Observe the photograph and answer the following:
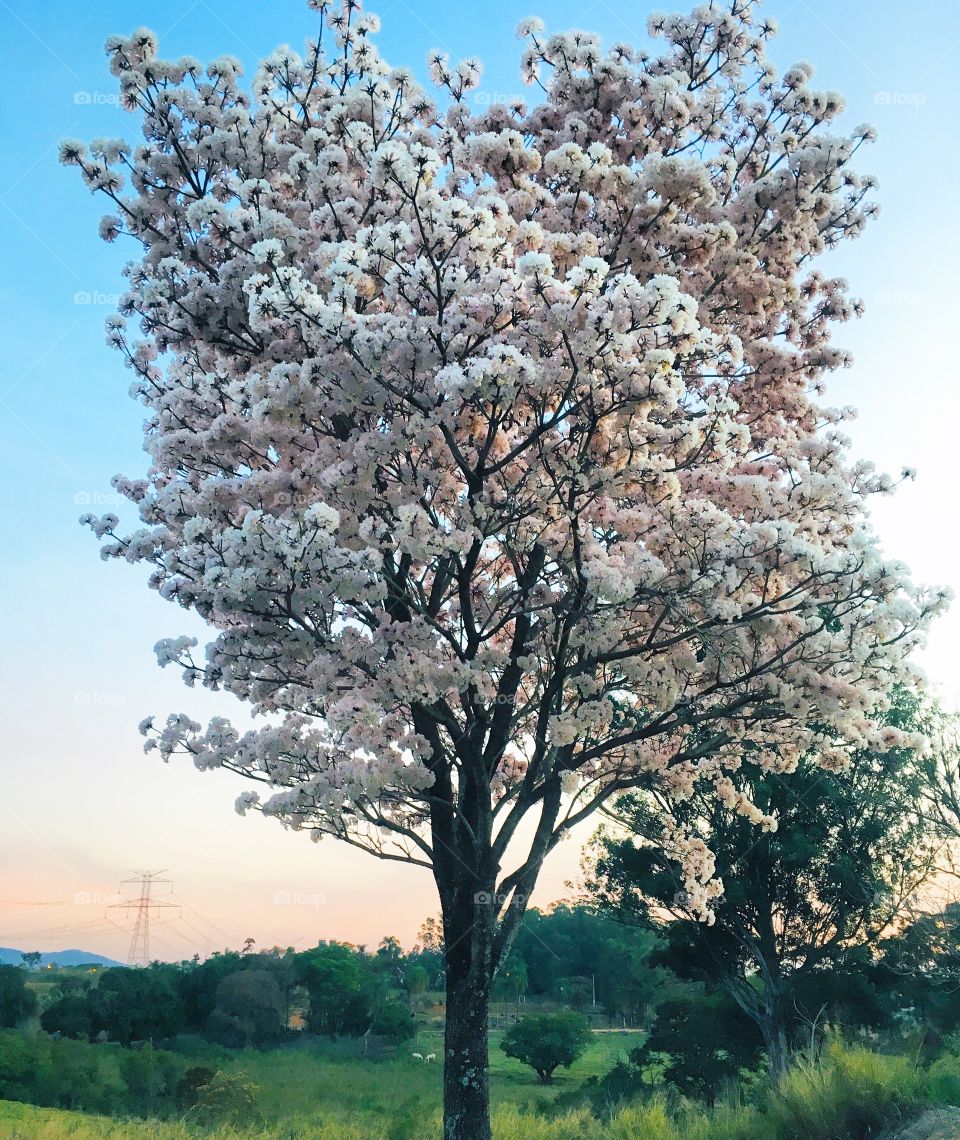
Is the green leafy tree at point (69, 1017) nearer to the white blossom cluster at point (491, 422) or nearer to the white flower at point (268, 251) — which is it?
the white blossom cluster at point (491, 422)

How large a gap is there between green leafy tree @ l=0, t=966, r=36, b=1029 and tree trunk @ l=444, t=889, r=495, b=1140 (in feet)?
82.4

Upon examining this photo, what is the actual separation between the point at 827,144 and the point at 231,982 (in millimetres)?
41478

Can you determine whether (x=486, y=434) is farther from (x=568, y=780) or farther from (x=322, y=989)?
(x=322, y=989)

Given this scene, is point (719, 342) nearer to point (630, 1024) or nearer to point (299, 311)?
point (299, 311)

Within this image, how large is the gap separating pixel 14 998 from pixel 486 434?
99.0 ft

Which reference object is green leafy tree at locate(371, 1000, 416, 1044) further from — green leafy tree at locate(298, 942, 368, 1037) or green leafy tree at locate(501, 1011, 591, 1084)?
green leafy tree at locate(501, 1011, 591, 1084)

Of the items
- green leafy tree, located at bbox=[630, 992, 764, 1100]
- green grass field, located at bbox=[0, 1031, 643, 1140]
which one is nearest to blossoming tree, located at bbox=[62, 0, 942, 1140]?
green grass field, located at bbox=[0, 1031, 643, 1140]

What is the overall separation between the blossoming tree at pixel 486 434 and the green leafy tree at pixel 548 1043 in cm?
3150

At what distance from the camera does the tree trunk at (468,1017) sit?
10867mm

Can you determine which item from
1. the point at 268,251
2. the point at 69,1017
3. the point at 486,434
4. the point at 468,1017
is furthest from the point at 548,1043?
the point at 268,251

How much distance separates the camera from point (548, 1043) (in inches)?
1542

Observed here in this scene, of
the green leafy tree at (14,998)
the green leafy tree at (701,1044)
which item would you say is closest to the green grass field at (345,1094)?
the green leafy tree at (701,1044)

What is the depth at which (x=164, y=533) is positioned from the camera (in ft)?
35.4

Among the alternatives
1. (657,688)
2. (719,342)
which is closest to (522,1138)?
(657,688)
